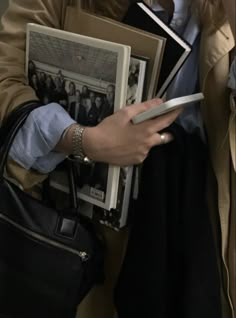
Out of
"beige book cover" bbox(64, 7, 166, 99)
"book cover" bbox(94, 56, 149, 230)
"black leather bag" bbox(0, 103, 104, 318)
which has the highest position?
"beige book cover" bbox(64, 7, 166, 99)

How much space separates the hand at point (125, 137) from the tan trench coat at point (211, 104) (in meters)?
0.06

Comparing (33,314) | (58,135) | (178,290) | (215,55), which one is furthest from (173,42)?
(33,314)

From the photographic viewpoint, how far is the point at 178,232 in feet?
2.59

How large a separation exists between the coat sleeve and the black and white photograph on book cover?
0.03 m

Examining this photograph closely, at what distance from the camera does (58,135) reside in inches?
31.4

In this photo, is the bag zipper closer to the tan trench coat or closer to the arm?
the tan trench coat

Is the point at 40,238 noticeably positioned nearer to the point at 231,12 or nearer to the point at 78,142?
the point at 78,142

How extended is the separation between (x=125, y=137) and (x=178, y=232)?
0.16m

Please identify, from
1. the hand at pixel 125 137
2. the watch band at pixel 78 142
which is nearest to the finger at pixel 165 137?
the hand at pixel 125 137

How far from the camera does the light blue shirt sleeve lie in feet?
2.63

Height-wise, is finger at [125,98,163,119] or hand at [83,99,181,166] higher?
finger at [125,98,163,119]

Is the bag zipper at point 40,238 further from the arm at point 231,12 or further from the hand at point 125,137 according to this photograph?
the arm at point 231,12

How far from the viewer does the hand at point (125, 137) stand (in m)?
0.75

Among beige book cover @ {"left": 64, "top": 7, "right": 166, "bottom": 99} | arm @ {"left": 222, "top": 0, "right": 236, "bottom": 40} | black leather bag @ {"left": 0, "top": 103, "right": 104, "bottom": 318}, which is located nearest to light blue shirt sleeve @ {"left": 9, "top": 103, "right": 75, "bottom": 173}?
black leather bag @ {"left": 0, "top": 103, "right": 104, "bottom": 318}
